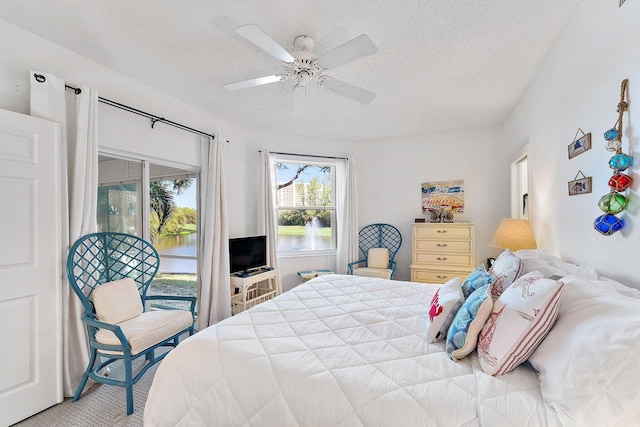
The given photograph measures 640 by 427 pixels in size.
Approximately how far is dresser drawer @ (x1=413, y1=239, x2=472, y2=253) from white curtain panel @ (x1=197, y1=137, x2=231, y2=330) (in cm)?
253

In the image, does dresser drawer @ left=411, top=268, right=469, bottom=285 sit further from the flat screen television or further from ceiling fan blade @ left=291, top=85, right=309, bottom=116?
ceiling fan blade @ left=291, top=85, right=309, bottom=116

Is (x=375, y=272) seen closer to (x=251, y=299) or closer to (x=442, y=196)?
(x=442, y=196)

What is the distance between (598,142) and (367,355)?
1.60 metres

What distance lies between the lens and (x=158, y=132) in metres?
2.91

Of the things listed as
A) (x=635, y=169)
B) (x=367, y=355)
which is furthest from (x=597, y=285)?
(x=367, y=355)

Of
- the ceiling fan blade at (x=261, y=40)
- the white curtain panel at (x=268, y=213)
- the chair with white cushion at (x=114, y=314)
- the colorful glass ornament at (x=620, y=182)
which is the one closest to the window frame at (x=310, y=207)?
the white curtain panel at (x=268, y=213)

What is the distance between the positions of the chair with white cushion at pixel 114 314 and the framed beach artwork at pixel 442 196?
345cm

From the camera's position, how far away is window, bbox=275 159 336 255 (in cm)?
450

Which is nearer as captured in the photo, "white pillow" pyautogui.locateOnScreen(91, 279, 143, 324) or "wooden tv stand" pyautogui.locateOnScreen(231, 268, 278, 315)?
"white pillow" pyautogui.locateOnScreen(91, 279, 143, 324)

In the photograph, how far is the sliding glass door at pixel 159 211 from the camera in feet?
8.68

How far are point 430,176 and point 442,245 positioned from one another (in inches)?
44.6

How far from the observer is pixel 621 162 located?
123cm

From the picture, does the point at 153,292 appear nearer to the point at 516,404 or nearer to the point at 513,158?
the point at 516,404

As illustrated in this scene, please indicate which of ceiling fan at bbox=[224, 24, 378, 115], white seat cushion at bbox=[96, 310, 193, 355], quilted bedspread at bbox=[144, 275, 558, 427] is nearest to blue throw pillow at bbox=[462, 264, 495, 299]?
quilted bedspread at bbox=[144, 275, 558, 427]
